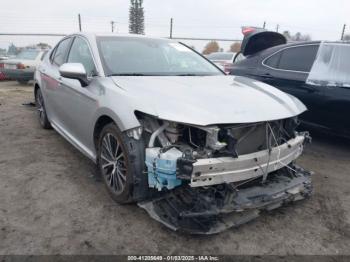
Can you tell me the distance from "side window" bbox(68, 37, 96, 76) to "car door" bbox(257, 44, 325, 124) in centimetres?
282

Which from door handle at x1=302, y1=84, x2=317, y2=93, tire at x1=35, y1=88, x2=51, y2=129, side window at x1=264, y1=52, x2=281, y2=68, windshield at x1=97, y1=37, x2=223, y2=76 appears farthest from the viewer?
tire at x1=35, y1=88, x2=51, y2=129

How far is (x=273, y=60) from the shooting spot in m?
5.25

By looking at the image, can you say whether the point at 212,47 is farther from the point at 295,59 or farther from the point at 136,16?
the point at 295,59

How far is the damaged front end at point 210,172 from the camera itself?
2.46 m

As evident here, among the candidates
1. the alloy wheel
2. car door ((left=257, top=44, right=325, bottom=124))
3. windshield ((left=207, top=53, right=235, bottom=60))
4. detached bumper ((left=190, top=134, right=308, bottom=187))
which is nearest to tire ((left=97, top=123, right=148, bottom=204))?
the alloy wheel

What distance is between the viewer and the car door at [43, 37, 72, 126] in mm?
4387

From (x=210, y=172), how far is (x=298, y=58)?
10.8 feet

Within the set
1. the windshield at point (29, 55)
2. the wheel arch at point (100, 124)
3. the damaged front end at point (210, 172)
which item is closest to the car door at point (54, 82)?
the wheel arch at point (100, 124)

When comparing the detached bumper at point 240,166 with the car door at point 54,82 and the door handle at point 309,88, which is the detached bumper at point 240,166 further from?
the car door at point 54,82

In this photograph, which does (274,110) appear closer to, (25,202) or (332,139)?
(25,202)

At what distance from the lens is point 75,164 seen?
13.5ft

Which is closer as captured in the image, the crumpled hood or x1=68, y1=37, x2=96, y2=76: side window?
the crumpled hood

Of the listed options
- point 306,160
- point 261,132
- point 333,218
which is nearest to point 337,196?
point 333,218

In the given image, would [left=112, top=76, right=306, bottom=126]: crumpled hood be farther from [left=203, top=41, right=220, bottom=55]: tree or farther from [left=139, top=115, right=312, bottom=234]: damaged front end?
[left=203, top=41, right=220, bottom=55]: tree
